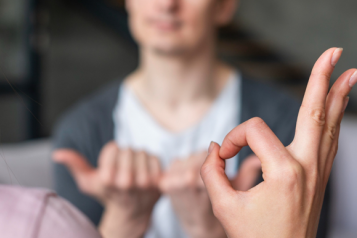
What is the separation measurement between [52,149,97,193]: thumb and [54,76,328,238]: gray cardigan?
0.24 meters

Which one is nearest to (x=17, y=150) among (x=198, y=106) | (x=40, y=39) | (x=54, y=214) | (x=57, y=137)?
(x=57, y=137)

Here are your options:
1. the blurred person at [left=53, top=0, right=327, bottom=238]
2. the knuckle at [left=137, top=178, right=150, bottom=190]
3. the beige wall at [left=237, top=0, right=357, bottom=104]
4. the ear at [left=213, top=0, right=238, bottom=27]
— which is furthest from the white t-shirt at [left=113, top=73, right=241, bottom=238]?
the beige wall at [left=237, top=0, right=357, bottom=104]

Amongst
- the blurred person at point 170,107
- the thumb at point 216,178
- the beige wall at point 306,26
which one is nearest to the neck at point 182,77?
the blurred person at point 170,107

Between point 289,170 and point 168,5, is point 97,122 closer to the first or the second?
point 168,5

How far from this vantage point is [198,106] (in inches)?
28.7

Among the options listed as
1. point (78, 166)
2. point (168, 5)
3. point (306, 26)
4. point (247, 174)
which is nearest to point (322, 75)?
point (247, 174)

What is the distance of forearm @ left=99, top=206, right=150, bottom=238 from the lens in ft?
1.55

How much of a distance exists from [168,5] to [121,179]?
33cm

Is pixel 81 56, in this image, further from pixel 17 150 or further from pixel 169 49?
pixel 169 49

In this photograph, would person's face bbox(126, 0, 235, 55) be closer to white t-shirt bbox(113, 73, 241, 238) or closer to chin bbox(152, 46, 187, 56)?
chin bbox(152, 46, 187, 56)

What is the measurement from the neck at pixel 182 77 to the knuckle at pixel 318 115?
464 millimetres

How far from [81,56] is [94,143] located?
5.15ft

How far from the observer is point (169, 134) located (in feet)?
2.26

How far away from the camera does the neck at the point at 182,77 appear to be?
680 mm
